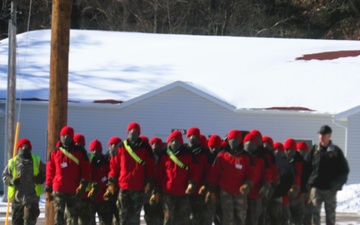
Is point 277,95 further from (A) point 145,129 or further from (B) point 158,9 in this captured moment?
(B) point 158,9

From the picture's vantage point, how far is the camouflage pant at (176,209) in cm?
1708

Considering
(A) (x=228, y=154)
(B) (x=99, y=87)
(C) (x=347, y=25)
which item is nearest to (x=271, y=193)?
(A) (x=228, y=154)

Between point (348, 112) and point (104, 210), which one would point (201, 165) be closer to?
point (104, 210)

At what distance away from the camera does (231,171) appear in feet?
54.9

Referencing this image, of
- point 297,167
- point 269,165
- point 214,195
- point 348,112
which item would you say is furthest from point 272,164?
point 348,112

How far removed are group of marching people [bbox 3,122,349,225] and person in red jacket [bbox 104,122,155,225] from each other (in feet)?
0.06

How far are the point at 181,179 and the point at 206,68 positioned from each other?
2091 cm

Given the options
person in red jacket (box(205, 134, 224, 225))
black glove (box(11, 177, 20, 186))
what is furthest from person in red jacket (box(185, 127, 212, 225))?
black glove (box(11, 177, 20, 186))

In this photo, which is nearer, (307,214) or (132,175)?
(132,175)

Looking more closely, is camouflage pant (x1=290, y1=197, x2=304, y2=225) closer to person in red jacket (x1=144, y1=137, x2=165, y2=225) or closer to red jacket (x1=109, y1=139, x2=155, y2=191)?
person in red jacket (x1=144, y1=137, x2=165, y2=225)

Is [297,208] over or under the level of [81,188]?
under

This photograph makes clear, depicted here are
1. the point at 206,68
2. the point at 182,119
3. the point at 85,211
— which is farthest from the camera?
the point at 206,68

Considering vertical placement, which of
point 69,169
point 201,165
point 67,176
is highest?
point 201,165

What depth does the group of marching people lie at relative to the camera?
1680cm
